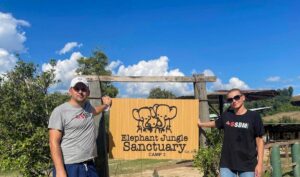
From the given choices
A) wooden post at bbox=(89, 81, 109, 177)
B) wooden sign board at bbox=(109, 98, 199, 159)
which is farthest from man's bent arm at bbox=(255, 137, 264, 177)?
wooden post at bbox=(89, 81, 109, 177)

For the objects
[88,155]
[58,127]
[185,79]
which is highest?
[185,79]

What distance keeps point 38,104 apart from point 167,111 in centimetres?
188

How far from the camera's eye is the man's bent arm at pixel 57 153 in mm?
4195

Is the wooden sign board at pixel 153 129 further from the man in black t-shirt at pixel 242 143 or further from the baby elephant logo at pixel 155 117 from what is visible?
the man in black t-shirt at pixel 242 143

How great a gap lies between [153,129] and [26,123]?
5.85 feet

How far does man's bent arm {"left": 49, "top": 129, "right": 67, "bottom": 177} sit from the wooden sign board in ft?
7.16

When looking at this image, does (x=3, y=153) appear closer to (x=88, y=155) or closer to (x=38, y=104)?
(x=38, y=104)

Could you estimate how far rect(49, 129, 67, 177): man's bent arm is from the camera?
13.8 ft

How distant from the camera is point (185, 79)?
672 centimetres

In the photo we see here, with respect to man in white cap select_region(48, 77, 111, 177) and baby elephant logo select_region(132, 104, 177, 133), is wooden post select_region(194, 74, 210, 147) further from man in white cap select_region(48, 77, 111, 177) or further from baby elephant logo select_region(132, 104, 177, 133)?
man in white cap select_region(48, 77, 111, 177)

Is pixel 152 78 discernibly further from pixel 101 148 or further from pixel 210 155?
pixel 210 155

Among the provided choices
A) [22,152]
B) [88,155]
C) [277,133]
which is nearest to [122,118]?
[22,152]

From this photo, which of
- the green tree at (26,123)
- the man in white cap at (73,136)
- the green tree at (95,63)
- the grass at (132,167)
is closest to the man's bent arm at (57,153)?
the man in white cap at (73,136)

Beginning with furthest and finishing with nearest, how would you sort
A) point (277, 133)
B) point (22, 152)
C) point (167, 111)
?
1. point (277, 133)
2. point (167, 111)
3. point (22, 152)
